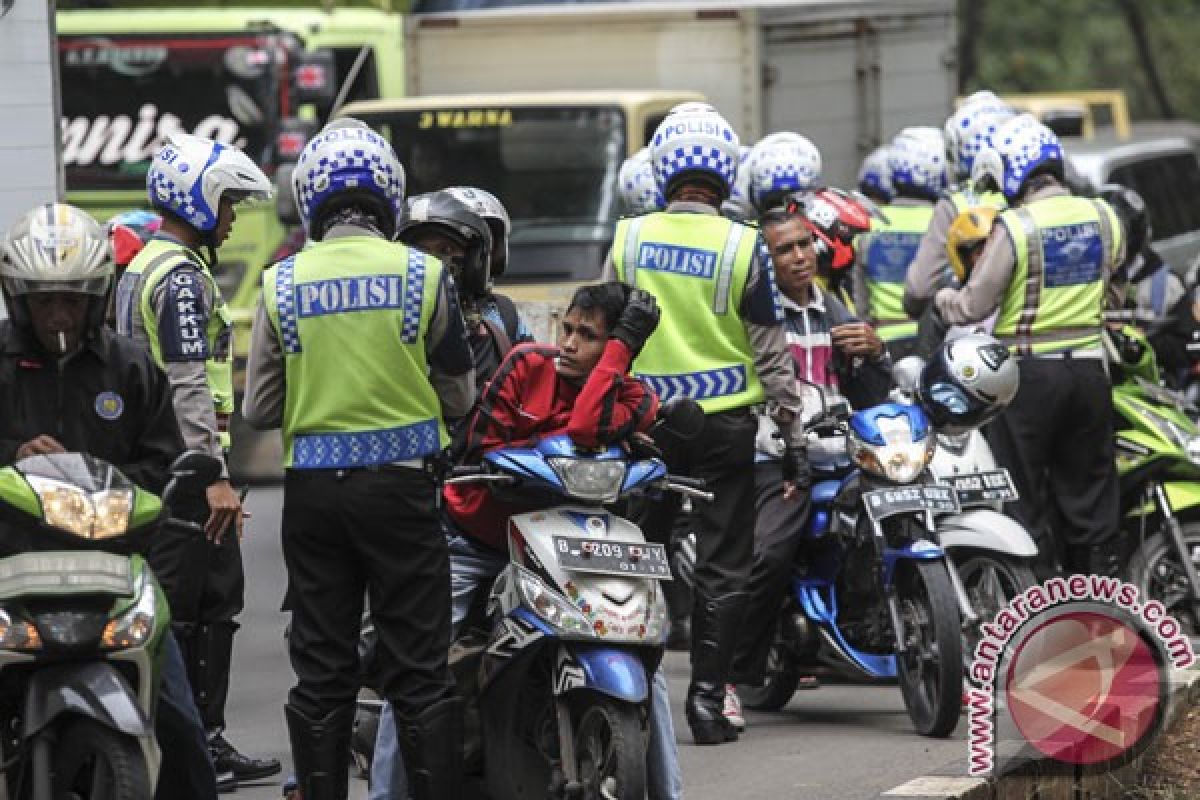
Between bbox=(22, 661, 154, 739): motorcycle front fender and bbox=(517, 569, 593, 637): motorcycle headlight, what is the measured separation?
1.32 metres

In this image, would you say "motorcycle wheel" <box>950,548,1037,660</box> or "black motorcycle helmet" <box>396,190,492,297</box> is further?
"motorcycle wheel" <box>950,548,1037,660</box>

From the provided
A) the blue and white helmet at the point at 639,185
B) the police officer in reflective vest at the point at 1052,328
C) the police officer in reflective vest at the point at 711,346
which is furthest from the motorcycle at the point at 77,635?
the blue and white helmet at the point at 639,185

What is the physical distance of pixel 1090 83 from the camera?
146ft

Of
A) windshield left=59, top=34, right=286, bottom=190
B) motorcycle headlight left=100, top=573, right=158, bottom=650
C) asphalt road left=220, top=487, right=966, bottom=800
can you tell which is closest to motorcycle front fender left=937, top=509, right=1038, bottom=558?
asphalt road left=220, top=487, right=966, bottom=800

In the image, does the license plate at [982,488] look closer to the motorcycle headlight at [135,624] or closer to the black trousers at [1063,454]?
the black trousers at [1063,454]

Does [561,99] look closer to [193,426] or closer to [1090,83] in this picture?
[193,426]

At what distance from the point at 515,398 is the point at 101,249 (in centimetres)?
135

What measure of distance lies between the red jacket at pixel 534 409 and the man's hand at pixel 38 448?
1334mm

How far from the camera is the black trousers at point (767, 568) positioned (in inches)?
383

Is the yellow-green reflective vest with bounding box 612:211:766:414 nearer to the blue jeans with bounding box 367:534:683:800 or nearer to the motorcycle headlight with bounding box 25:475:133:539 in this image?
the blue jeans with bounding box 367:534:683:800

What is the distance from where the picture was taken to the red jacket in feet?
24.7

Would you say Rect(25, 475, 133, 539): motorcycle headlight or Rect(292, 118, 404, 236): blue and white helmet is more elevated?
Rect(292, 118, 404, 236): blue and white helmet

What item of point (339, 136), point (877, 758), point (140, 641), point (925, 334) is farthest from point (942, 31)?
point (140, 641)

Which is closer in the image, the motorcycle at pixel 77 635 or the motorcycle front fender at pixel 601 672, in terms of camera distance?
the motorcycle at pixel 77 635
